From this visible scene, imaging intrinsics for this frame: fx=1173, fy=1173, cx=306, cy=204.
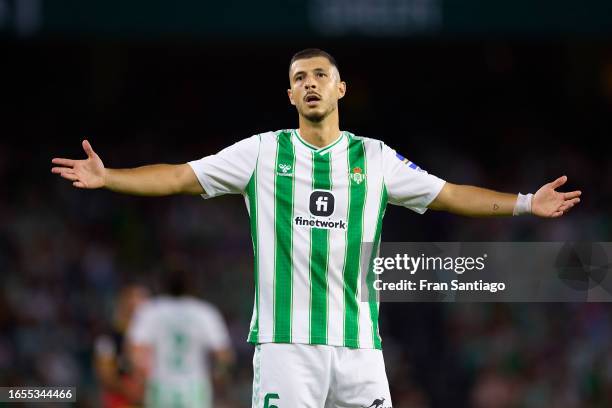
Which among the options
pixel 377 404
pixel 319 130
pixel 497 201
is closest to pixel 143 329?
pixel 319 130

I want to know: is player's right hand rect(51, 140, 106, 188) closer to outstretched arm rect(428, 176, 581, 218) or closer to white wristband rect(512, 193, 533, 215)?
outstretched arm rect(428, 176, 581, 218)

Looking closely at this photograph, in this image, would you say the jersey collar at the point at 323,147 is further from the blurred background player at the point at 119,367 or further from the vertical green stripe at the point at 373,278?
the blurred background player at the point at 119,367

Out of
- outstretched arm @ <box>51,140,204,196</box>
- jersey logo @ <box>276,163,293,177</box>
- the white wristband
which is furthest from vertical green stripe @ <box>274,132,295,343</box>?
the white wristband

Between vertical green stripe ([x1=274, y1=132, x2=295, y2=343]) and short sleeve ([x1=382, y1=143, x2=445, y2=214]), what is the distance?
43cm

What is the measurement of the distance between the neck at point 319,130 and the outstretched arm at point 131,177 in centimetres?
53

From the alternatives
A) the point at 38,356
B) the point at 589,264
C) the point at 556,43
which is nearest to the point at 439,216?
the point at 556,43

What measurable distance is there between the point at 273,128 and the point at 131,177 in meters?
9.88

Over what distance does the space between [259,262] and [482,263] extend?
1.45 metres

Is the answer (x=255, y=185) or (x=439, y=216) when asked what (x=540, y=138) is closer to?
(x=439, y=216)

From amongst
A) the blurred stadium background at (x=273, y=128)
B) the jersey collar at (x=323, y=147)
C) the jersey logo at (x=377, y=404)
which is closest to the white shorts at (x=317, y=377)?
the jersey logo at (x=377, y=404)

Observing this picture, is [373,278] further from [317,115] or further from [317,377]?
[317,115]

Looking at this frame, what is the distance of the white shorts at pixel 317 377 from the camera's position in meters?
4.88

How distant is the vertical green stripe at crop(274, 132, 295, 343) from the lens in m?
4.96

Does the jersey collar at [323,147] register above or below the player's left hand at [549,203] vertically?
above
